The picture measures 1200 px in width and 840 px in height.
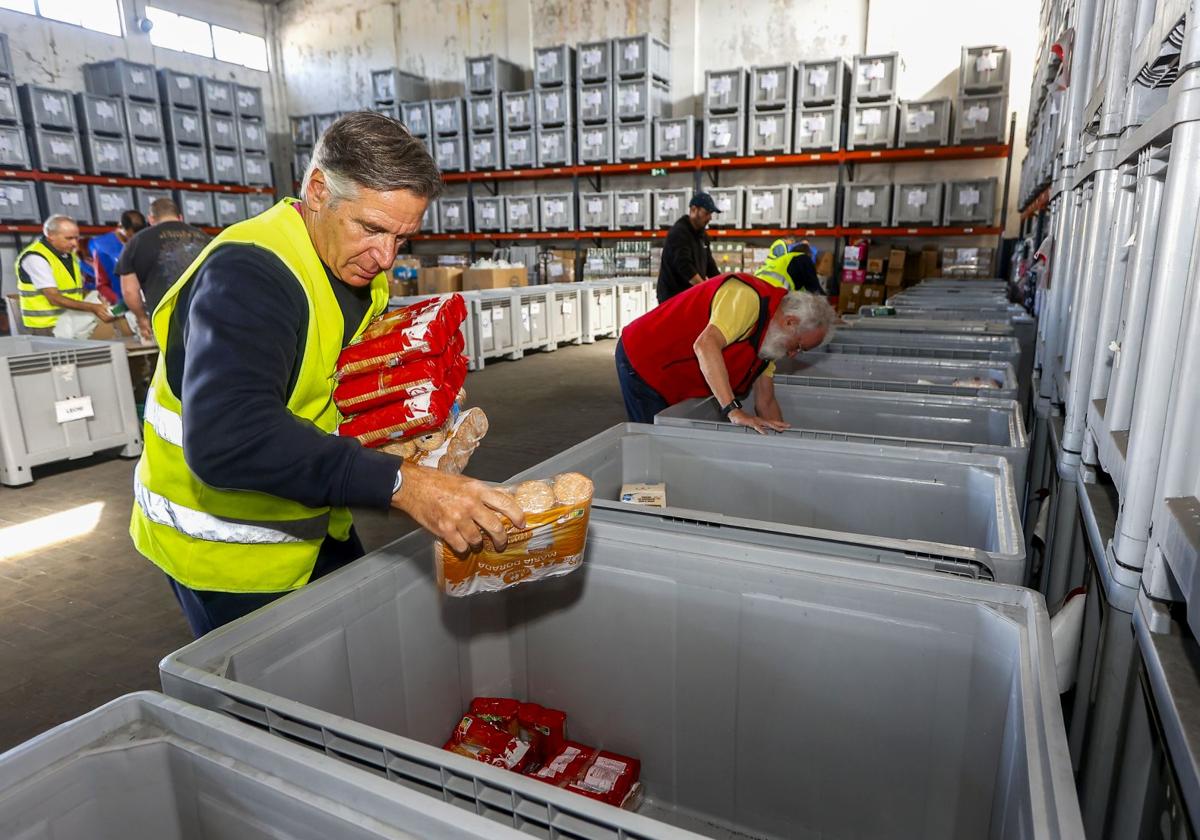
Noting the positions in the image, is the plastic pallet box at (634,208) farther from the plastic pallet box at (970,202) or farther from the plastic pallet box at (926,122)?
the plastic pallet box at (970,202)

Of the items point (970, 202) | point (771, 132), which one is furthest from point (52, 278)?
point (970, 202)

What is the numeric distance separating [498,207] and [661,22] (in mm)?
3887

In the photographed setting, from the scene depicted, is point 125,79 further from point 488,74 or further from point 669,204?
point 669,204

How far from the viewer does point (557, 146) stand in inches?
450

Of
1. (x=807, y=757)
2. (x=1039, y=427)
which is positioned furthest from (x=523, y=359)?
(x=807, y=757)

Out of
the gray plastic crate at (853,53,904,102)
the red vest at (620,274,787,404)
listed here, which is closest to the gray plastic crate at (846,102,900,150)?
the gray plastic crate at (853,53,904,102)

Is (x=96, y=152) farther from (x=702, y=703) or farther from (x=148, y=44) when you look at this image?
(x=702, y=703)

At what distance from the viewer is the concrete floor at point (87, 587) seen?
2521 millimetres

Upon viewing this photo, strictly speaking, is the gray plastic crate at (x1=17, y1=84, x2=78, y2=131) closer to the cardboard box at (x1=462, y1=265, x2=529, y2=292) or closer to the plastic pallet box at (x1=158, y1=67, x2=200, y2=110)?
the plastic pallet box at (x1=158, y1=67, x2=200, y2=110)

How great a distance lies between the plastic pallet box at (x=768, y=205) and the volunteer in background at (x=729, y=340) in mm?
7766

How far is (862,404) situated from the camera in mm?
2576

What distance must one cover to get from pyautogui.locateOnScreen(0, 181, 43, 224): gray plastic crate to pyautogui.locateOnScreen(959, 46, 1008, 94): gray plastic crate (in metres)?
12.4

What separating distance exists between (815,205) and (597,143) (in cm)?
341

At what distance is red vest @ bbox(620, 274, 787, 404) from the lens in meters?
2.77
